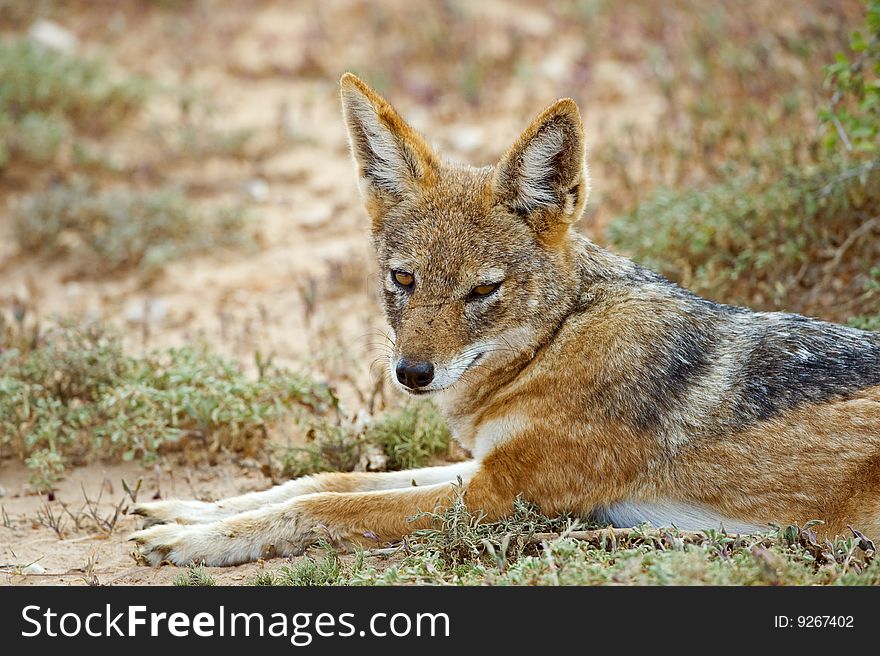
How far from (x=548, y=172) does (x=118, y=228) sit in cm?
527

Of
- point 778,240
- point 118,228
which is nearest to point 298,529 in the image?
point 778,240

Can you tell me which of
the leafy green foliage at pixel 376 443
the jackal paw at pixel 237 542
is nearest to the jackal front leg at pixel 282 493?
the jackal paw at pixel 237 542

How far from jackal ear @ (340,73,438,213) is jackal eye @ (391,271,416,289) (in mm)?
501

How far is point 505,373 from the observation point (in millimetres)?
5148

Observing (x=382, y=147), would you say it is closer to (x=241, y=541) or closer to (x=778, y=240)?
(x=241, y=541)

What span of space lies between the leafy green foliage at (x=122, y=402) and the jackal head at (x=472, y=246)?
1.50 m

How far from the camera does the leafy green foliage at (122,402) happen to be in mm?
6090

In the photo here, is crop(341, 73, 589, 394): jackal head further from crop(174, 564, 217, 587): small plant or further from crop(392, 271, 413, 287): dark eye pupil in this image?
crop(174, 564, 217, 587): small plant

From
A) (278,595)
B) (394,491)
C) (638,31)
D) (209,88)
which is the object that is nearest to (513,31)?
(638,31)

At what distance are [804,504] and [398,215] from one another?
2457mm

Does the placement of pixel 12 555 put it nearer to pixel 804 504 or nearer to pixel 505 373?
pixel 505 373

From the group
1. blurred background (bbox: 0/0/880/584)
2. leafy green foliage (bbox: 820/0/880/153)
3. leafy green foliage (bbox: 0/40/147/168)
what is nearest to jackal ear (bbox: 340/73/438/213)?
blurred background (bbox: 0/0/880/584)

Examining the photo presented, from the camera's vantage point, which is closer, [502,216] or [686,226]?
[502,216]

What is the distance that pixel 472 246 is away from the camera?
16.3 ft
